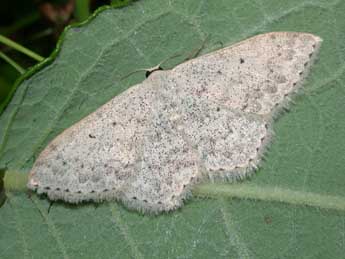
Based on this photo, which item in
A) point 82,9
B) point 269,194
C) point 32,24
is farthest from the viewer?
point 32,24

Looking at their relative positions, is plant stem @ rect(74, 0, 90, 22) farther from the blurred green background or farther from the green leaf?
the green leaf

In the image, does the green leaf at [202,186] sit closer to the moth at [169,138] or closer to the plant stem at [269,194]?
the plant stem at [269,194]

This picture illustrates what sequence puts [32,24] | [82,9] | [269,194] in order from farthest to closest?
1. [32,24]
2. [82,9]
3. [269,194]

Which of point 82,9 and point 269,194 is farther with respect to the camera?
point 82,9

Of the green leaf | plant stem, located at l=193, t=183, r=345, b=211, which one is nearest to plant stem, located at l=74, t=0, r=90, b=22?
the green leaf

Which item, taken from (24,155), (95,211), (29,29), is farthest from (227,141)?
(29,29)

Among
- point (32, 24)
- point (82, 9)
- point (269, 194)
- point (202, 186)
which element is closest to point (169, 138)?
point (202, 186)

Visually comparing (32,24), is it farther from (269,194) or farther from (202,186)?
(269,194)
